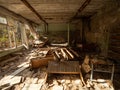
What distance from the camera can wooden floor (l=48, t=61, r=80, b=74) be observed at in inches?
111

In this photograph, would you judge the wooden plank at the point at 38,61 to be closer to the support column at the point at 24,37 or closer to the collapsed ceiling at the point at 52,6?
the collapsed ceiling at the point at 52,6

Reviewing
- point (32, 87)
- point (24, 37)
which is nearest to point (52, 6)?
point (32, 87)

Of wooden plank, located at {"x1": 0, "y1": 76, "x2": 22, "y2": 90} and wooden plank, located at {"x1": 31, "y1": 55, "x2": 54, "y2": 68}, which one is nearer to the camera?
wooden plank, located at {"x1": 0, "y1": 76, "x2": 22, "y2": 90}

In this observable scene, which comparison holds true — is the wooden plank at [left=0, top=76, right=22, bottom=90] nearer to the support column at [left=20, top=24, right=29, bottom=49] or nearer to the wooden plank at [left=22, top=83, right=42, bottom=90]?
the wooden plank at [left=22, top=83, right=42, bottom=90]

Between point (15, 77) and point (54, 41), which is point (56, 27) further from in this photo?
point (15, 77)

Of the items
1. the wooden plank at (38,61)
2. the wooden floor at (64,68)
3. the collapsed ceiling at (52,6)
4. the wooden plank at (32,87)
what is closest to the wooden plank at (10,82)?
the wooden plank at (32,87)

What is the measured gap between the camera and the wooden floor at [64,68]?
2.83 metres

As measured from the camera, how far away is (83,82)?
2.54 meters

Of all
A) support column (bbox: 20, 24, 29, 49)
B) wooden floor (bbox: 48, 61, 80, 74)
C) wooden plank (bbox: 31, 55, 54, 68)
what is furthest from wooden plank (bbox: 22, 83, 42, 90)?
support column (bbox: 20, 24, 29, 49)

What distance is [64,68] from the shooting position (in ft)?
9.60

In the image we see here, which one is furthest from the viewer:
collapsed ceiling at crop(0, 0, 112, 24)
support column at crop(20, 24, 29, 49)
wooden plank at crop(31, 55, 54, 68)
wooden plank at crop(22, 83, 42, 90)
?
support column at crop(20, 24, 29, 49)

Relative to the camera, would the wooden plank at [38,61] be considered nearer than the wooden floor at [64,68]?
No

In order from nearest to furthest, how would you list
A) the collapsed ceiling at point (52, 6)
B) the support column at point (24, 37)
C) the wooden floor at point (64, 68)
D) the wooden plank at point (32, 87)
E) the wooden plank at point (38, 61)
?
1. the wooden plank at point (32, 87)
2. the wooden floor at point (64, 68)
3. the collapsed ceiling at point (52, 6)
4. the wooden plank at point (38, 61)
5. the support column at point (24, 37)

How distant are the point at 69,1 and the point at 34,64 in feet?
8.09
